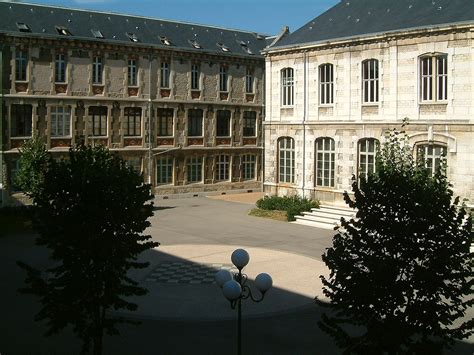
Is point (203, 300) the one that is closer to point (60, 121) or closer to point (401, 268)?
point (401, 268)

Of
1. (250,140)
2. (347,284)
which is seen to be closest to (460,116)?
(347,284)

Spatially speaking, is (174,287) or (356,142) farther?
(356,142)

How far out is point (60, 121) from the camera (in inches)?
1367

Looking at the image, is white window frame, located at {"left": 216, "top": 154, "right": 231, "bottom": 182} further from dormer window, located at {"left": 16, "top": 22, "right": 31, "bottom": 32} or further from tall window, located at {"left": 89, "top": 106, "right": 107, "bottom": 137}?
dormer window, located at {"left": 16, "top": 22, "right": 31, "bottom": 32}

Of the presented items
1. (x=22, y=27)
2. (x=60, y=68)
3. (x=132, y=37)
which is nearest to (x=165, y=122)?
(x=132, y=37)

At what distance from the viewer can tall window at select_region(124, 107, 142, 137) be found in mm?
37062

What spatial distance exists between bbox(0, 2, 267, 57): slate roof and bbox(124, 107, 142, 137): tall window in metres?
4.04

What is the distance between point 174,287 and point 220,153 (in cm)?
2414

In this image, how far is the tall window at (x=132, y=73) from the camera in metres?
36.9

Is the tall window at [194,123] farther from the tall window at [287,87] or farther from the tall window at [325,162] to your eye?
→ the tall window at [325,162]

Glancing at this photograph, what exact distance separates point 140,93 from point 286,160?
434 inches

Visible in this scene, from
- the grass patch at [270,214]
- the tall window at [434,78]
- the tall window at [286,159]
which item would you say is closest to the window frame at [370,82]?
the tall window at [434,78]

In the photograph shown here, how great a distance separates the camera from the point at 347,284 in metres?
9.13

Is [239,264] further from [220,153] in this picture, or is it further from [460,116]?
[220,153]
